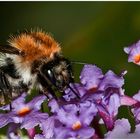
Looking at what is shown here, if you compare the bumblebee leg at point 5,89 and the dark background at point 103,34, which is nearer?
the bumblebee leg at point 5,89

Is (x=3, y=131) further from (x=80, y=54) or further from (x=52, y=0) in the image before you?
(x=52, y=0)

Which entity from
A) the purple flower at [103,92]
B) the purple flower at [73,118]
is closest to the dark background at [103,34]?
the purple flower at [103,92]

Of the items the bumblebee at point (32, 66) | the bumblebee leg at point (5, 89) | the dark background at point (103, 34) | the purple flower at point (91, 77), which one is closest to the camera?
the purple flower at point (91, 77)

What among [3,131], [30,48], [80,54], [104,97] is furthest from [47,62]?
[80,54]

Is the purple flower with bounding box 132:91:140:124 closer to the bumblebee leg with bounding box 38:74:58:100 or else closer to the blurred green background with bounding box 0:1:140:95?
the bumblebee leg with bounding box 38:74:58:100

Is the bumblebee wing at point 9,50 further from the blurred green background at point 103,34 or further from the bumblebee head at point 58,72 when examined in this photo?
the blurred green background at point 103,34

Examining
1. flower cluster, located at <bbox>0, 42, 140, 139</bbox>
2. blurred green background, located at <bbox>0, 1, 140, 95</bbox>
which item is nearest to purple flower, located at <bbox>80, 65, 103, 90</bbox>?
flower cluster, located at <bbox>0, 42, 140, 139</bbox>

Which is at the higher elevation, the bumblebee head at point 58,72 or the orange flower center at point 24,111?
the bumblebee head at point 58,72
